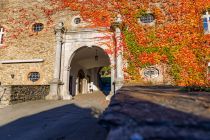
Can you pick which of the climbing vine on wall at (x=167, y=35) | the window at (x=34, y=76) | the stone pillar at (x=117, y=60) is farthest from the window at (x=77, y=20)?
the window at (x=34, y=76)

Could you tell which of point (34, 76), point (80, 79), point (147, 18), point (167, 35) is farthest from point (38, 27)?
point (167, 35)

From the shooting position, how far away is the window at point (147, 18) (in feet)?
45.3

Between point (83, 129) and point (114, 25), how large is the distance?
343 inches

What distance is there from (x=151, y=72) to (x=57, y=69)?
6250 millimetres

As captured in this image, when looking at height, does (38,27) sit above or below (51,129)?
above

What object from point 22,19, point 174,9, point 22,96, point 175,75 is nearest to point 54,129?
point 22,96

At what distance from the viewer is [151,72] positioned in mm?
12711

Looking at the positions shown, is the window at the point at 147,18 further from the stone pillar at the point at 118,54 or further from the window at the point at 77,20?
the window at the point at 77,20

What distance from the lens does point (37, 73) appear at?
14914 millimetres

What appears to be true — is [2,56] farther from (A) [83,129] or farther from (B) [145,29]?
(A) [83,129]

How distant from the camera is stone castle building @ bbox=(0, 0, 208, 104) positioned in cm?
1305

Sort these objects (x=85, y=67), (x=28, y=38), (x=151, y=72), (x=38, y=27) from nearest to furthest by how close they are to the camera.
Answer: (x=151, y=72) → (x=28, y=38) → (x=38, y=27) → (x=85, y=67)

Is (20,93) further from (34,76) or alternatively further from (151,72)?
(151,72)

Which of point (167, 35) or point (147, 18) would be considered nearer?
point (167, 35)
